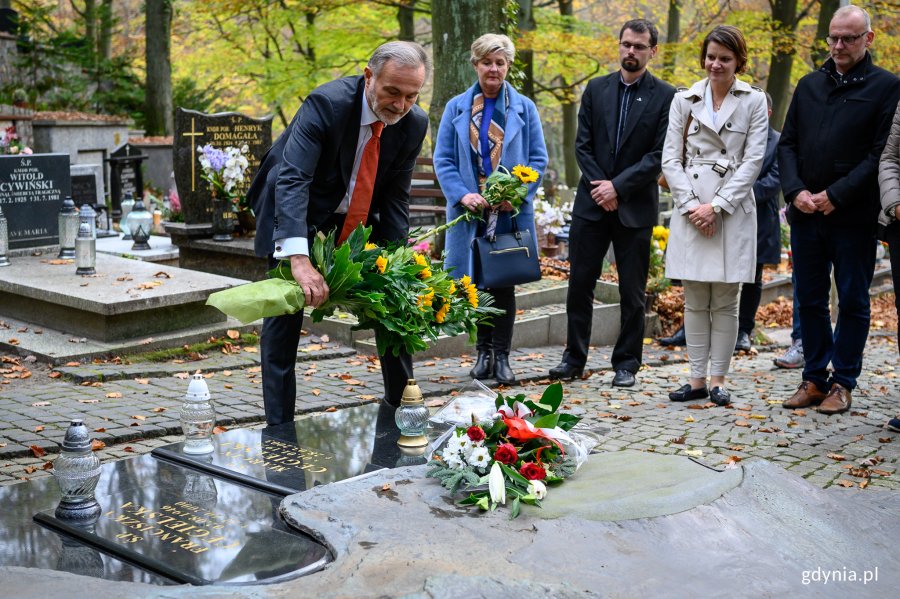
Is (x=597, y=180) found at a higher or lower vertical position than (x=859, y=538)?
higher

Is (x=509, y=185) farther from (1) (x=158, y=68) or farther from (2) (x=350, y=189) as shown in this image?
(1) (x=158, y=68)

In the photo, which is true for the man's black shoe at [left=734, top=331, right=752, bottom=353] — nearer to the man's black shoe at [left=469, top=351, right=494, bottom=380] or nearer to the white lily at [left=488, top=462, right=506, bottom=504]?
the man's black shoe at [left=469, top=351, right=494, bottom=380]

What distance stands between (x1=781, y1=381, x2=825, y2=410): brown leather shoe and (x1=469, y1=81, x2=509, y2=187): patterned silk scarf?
8.25ft

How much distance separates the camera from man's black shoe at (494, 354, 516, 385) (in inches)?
283

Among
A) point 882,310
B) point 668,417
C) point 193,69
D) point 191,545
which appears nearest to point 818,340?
point 668,417

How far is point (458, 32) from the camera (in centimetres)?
1009

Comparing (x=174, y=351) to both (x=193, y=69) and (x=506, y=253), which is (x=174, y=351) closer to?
(x=506, y=253)

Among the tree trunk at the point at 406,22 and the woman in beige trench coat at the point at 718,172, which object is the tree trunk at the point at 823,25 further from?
the woman in beige trench coat at the point at 718,172

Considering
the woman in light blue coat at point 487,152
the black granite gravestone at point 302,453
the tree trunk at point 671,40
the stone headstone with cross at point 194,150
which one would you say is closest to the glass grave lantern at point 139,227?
the stone headstone with cross at point 194,150

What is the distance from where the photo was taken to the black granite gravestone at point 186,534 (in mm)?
3156

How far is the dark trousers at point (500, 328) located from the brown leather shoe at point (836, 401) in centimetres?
213

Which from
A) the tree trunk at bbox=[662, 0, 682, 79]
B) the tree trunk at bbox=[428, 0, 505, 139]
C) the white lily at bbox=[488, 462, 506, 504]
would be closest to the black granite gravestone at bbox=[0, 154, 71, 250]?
the tree trunk at bbox=[428, 0, 505, 139]

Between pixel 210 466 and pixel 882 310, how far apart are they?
38.5 feet

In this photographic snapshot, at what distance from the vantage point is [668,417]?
6.44 meters
